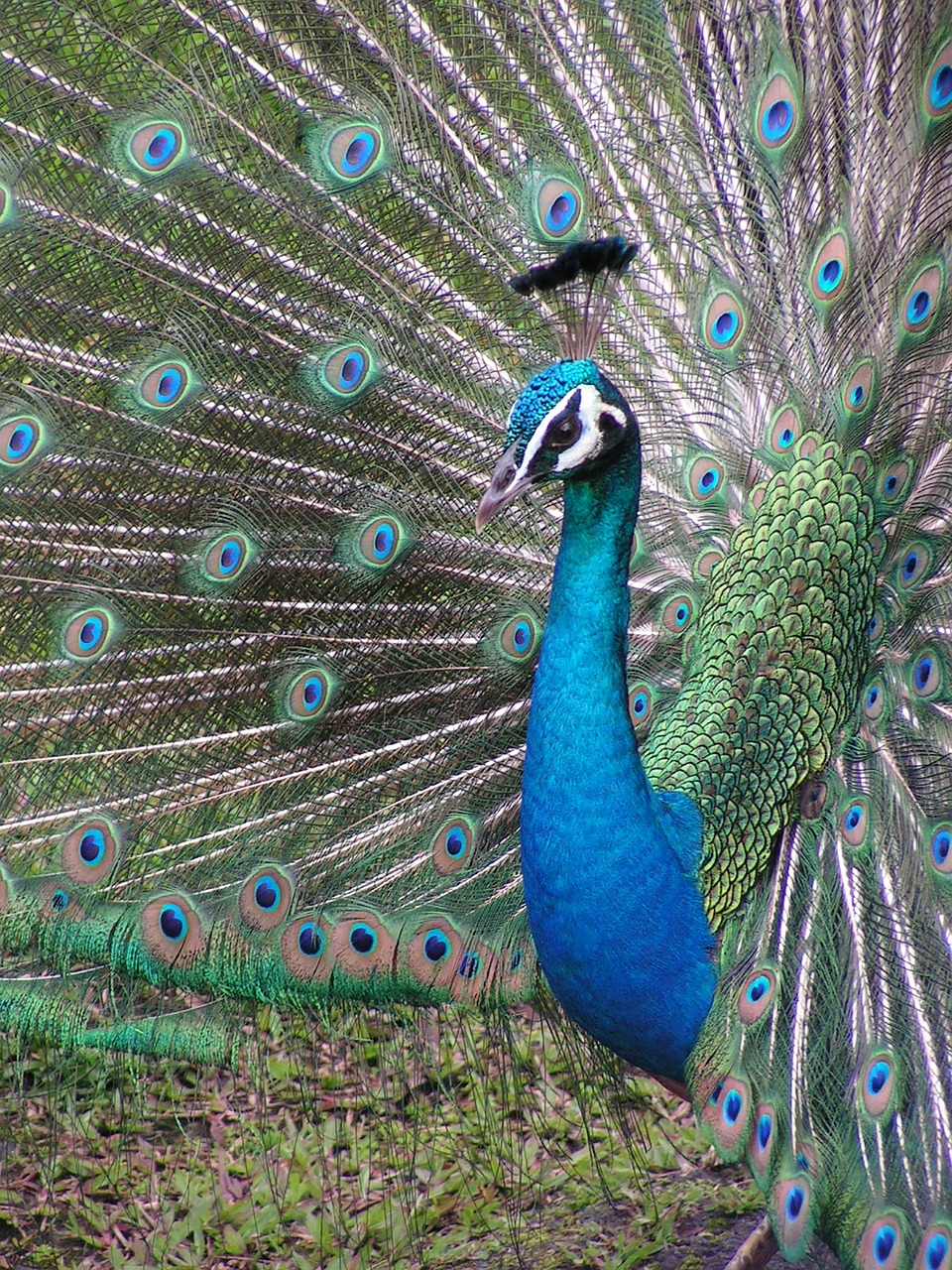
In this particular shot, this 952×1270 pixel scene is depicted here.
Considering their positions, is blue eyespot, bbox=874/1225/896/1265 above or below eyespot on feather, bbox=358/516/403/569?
below

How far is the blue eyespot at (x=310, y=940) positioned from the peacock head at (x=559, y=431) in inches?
29.8

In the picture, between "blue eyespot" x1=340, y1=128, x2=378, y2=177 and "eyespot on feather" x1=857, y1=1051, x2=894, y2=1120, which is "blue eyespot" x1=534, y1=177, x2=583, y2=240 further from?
"eyespot on feather" x1=857, y1=1051, x2=894, y2=1120

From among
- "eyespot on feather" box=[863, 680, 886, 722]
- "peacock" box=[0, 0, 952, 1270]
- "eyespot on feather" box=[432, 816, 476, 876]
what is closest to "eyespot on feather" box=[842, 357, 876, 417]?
"peacock" box=[0, 0, 952, 1270]

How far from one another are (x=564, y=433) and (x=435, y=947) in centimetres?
85

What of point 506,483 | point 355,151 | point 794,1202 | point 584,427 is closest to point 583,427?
point 584,427

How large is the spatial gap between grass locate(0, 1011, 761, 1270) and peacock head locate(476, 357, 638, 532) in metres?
1.02

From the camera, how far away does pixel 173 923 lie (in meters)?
2.08

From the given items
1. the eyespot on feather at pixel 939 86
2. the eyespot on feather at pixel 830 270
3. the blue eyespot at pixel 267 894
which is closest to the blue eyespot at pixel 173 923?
the blue eyespot at pixel 267 894

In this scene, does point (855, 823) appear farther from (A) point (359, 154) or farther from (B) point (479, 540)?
(A) point (359, 154)

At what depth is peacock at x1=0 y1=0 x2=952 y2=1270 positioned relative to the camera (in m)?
1.84

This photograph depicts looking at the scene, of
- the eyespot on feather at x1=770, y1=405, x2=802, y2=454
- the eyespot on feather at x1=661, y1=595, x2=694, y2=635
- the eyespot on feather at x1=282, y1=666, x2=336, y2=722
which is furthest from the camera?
the eyespot on feather at x1=661, y1=595, x2=694, y2=635

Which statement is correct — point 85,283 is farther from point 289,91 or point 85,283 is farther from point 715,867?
point 715,867

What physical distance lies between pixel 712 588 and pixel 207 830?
2.72ft

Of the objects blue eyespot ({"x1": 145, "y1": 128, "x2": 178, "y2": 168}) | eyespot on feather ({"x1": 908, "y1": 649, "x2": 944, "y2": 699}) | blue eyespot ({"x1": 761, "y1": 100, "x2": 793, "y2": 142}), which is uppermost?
blue eyespot ({"x1": 761, "y1": 100, "x2": 793, "y2": 142})
